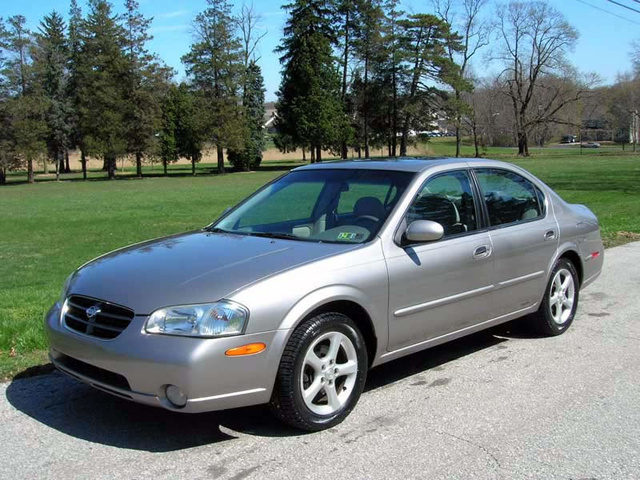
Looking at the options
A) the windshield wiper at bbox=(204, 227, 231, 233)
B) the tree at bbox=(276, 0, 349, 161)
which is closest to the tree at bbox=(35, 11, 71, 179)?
the tree at bbox=(276, 0, 349, 161)

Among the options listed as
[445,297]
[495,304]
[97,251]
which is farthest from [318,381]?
[97,251]

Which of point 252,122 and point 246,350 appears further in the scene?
point 252,122

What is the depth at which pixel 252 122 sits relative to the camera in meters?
75.9

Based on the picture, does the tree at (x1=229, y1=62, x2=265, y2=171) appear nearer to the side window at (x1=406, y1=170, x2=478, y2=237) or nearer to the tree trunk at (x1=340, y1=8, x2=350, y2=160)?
the tree trunk at (x1=340, y1=8, x2=350, y2=160)

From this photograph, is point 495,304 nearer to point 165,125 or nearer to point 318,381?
point 318,381

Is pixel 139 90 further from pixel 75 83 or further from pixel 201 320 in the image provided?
pixel 201 320

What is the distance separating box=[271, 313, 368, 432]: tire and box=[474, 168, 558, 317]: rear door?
5.40ft

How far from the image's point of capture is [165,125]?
233ft

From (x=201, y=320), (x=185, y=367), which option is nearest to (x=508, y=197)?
(x=201, y=320)

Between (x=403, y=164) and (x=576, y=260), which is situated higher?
(x=403, y=164)

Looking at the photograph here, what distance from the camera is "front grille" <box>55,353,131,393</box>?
368cm

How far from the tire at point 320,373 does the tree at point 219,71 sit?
64711 mm

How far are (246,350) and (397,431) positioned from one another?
1.08m

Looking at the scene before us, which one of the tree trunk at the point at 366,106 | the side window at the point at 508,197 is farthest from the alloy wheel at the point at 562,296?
the tree trunk at the point at 366,106
